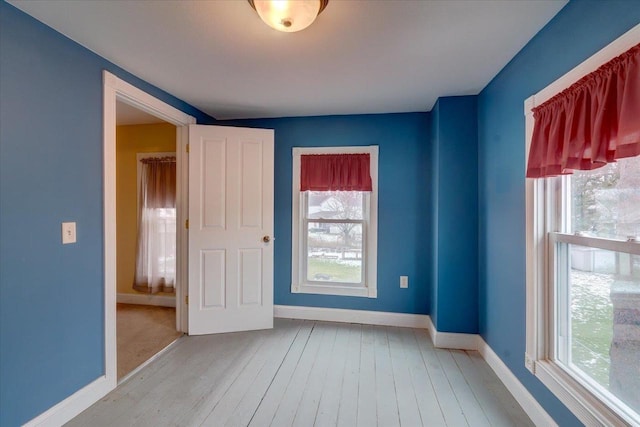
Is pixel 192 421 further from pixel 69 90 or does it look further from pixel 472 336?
pixel 472 336

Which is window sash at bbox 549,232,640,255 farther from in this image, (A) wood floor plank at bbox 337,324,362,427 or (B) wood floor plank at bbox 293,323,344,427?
(B) wood floor plank at bbox 293,323,344,427

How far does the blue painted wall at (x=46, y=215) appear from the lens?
54.3 inches

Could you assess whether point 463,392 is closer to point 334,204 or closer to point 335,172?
point 334,204

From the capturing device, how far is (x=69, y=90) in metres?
1.65

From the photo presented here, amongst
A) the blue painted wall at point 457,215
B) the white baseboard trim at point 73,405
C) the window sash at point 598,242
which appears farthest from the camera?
the blue painted wall at point 457,215

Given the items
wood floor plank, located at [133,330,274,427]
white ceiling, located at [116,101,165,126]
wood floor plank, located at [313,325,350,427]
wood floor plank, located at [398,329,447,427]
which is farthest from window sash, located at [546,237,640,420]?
white ceiling, located at [116,101,165,126]

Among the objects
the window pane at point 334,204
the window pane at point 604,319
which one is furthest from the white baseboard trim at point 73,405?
the window pane at point 604,319

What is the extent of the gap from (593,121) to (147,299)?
436 centimetres

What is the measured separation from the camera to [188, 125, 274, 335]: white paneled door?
2.71 m

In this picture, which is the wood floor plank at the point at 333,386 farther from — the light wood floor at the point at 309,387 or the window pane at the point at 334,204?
the window pane at the point at 334,204

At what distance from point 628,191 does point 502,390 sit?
1.51 meters

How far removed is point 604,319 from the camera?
1.28m

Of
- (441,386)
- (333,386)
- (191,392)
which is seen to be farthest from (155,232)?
(441,386)

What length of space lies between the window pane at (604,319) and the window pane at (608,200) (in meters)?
0.11
